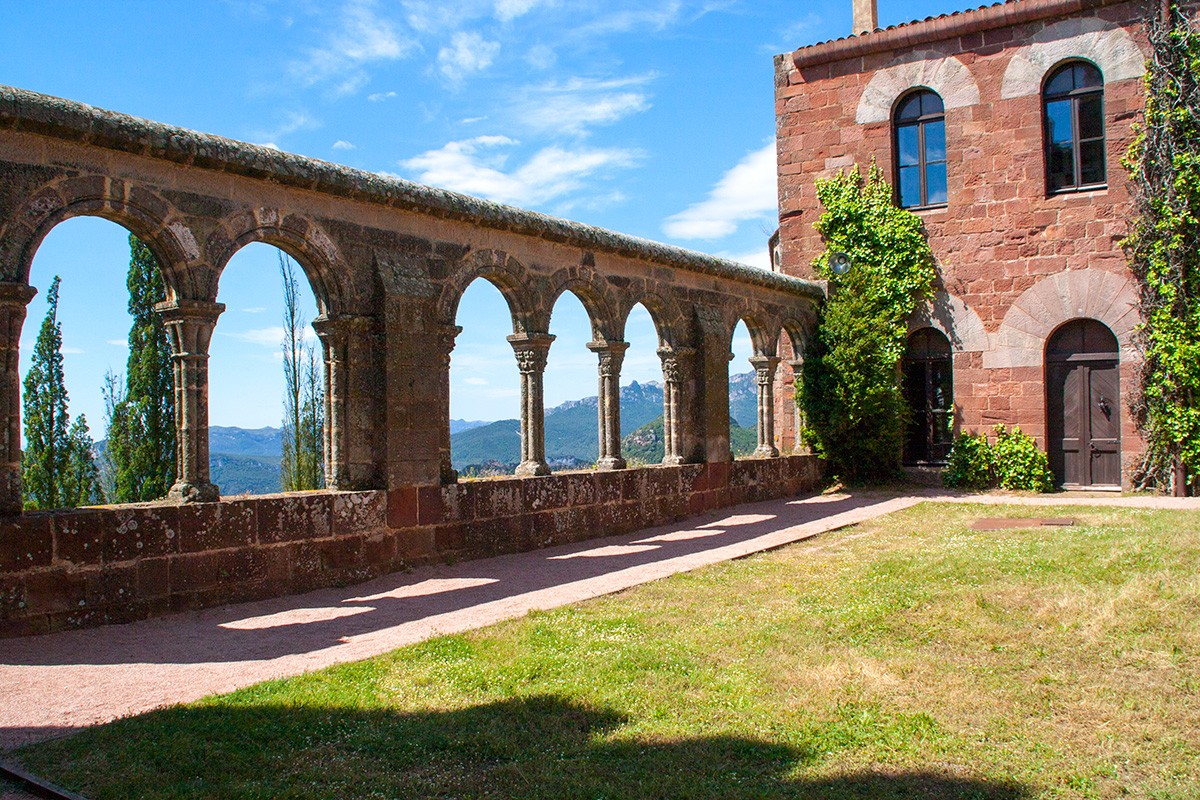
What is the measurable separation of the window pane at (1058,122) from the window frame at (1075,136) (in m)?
0.01

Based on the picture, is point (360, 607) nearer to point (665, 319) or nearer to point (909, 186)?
point (665, 319)

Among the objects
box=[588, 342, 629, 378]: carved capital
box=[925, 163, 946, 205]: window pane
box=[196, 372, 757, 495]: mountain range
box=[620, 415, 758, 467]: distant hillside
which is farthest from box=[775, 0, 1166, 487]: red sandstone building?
box=[620, 415, 758, 467]: distant hillside

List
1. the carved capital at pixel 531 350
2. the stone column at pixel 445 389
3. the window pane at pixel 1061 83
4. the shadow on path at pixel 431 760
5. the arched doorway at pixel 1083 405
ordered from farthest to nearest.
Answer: the window pane at pixel 1061 83, the arched doorway at pixel 1083 405, the carved capital at pixel 531 350, the stone column at pixel 445 389, the shadow on path at pixel 431 760

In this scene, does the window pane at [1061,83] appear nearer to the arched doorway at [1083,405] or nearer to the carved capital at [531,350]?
A: the arched doorway at [1083,405]

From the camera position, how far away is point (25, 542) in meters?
5.26

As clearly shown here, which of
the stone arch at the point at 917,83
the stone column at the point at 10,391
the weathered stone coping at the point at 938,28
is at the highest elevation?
the weathered stone coping at the point at 938,28

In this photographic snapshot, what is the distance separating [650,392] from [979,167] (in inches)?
2962

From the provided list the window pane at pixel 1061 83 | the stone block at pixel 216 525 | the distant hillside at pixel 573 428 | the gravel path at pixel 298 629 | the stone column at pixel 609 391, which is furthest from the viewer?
the distant hillside at pixel 573 428

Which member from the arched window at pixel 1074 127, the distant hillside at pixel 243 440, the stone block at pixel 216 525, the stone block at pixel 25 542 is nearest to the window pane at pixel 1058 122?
the arched window at pixel 1074 127

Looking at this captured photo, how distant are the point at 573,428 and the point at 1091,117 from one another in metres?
64.2

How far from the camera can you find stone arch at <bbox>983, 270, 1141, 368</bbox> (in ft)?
40.0

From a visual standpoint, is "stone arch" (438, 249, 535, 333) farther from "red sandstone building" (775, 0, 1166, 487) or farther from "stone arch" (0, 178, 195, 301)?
"red sandstone building" (775, 0, 1166, 487)

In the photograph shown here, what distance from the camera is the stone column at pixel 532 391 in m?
8.91

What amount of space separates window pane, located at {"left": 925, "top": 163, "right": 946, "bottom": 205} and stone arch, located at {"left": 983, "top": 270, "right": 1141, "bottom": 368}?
180 cm
